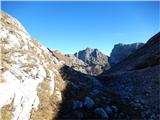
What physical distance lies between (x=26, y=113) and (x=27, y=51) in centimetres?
1208

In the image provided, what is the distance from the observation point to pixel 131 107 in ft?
102

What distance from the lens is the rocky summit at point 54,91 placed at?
2536cm

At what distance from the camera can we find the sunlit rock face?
79.3ft

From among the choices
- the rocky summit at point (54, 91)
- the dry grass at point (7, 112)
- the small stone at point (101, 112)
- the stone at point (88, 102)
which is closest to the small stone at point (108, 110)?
the rocky summit at point (54, 91)

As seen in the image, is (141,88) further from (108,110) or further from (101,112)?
(101,112)

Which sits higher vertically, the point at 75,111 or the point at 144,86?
the point at 144,86

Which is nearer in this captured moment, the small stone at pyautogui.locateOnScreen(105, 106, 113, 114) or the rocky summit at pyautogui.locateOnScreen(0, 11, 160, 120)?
the rocky summit at pyautogui.locateOnScreen(0, 11, 160, 120)

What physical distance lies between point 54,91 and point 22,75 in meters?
4.78

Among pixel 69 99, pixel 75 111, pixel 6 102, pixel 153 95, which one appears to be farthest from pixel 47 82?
pixel 153 95

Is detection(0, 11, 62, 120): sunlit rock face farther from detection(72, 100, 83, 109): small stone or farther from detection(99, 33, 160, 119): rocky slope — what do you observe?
detection(99, 33, 160, 119): rocky slope

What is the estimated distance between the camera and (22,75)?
92.1 ft

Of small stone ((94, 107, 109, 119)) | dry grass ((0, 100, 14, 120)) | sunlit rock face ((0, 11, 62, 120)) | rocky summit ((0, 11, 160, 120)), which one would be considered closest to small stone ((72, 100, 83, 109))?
rocky summit ((0, 11, 160, 120))

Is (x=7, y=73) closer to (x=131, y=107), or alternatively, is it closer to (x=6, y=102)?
(x=6, y=102)

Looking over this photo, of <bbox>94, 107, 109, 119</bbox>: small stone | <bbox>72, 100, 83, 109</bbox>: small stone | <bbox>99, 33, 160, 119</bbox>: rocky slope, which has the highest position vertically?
<bbox>99, 33, 160, 119</bbox>: rocky slope
